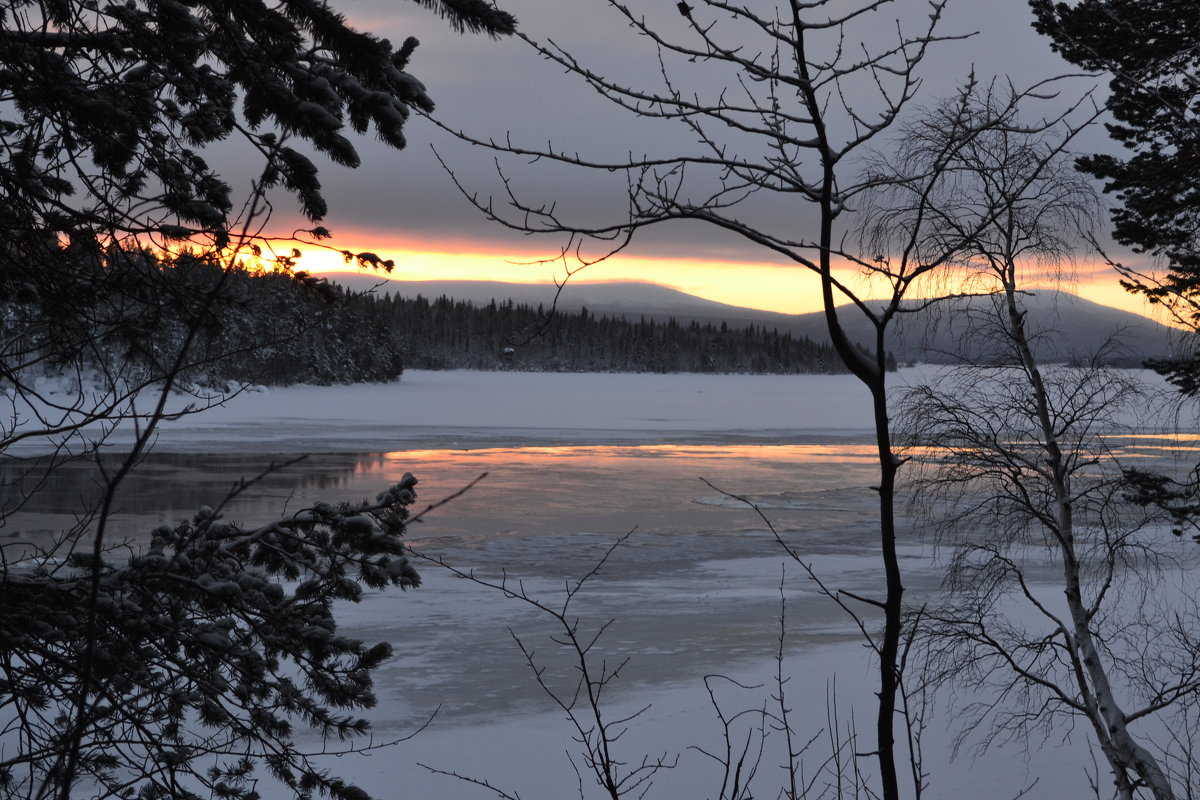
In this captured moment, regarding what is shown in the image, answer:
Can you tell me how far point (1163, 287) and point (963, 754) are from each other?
4.04 metres

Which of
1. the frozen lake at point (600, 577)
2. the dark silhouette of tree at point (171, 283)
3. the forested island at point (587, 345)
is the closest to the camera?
the dark silhouette of tree at point (171, 283)

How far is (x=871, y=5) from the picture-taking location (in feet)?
7.03

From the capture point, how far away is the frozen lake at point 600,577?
805 cm

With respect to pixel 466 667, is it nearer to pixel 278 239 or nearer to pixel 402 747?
pixel 402 747

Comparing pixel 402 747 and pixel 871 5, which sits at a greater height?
pixel 871 5

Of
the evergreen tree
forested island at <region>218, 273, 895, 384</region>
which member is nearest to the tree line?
forested island at <region>218, 273, 895, 384</region>

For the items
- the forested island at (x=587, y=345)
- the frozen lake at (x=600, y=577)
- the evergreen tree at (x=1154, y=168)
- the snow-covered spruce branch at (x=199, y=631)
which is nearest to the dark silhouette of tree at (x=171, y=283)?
the snow-covered spruce branch at (x=199, y=631)

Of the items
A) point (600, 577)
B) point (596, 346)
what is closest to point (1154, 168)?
point (600, 577)

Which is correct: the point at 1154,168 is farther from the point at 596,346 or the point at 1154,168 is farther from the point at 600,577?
the point at 596,346

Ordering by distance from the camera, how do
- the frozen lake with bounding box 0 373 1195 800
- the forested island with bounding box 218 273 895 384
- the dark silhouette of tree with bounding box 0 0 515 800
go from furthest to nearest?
the forested island with bounding box 218 273 895 384 < the frozen lake with bounding box 0 373 1195 800 < the dark silhouette of tree with bounding box 0 0 515 800

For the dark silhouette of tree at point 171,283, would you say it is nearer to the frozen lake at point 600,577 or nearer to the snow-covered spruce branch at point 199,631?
the snow-covered spruce branch at point 199,631

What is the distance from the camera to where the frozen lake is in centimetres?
805

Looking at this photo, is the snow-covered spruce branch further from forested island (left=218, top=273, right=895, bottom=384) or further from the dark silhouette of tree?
forested island (left=218, top=273, right=895, bottom=384)

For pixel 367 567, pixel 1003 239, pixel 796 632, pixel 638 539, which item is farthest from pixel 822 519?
pixel 367 567
